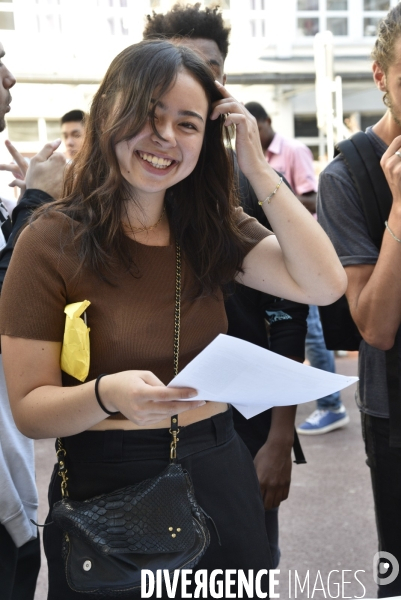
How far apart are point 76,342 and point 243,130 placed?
616 millimetres

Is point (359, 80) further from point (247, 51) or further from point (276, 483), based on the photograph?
point (276, 483)

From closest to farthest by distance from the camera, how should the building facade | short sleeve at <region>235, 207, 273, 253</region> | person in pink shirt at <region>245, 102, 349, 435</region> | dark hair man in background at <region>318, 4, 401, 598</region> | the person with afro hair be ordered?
1. short sleeve at <region>235, 207, 273, 253</region>
2. dark hair man in background at <region>318, 4, 401, 598</region>
3. the person with afro hair
4. person in pink shirt at <region>245, 102, 349, 435</region>
5. the building facade

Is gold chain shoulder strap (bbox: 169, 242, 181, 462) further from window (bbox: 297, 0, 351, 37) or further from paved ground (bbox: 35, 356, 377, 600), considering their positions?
window (bbox: 297, 0, 351, 37)

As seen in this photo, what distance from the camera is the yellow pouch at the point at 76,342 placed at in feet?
4.68

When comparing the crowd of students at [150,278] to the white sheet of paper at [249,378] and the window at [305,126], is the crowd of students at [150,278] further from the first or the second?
the window at [305,126]

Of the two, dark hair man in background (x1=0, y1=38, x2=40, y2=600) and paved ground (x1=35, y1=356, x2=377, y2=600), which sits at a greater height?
dark hair man in background (x1=0, y1=38, x2=40, y2=600)

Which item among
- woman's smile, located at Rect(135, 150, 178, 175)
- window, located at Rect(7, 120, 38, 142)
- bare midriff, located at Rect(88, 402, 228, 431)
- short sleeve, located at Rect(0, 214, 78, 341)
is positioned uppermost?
woman's smile, located at Rect(135, 150, 178, 175)

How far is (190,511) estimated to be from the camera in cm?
144

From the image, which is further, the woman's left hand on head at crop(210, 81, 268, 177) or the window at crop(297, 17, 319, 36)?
the window at crop(297, 17, 319, 36)

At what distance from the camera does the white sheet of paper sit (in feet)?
4.09

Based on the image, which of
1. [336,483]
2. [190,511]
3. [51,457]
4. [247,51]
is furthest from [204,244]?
[247,51]

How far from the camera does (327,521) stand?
379 cm

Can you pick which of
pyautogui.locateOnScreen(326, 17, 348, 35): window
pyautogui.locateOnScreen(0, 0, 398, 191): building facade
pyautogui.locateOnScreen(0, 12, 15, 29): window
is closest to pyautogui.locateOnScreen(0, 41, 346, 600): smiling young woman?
pyautogui.locateOnScreen(0, 0, 398, 191): building facade

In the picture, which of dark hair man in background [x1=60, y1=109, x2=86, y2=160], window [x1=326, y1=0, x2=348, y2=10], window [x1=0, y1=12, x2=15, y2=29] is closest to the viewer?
dark hair man in background [x1=60, y1=109, x2=86, y2=160]
